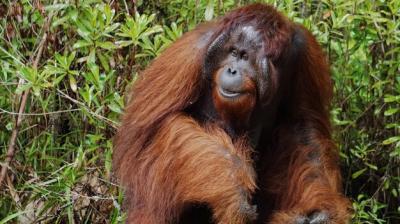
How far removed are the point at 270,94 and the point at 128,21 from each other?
73 cm

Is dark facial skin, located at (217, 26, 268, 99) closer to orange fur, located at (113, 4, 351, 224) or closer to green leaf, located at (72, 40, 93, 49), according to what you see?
orange fur, located at (113, 4, 351, 224)

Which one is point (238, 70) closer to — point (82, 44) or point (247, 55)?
point (247, 55)

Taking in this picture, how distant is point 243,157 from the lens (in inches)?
124

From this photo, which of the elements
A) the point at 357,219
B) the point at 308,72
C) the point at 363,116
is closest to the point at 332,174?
the point at 308,72

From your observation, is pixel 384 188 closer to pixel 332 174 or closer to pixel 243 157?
pixel 332 174

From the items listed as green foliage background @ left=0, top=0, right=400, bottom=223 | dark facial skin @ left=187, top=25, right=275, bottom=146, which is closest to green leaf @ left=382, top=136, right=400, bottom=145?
green foliage background @ left=0, top=0, right=400, bottom=223

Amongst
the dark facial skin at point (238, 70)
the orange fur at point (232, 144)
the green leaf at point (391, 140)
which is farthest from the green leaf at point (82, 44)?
the green leaf at point (391, 140)

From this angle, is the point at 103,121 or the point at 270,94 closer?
the point at 270,94

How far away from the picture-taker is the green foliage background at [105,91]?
3.78 m

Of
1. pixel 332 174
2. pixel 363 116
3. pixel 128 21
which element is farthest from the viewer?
pixel 363 116

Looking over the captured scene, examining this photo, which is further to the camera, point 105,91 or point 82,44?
point 105,91

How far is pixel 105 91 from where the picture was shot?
3.97 meters

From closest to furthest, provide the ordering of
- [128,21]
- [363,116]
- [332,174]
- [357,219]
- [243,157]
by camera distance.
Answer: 1. [243,157]
2. [332,174]
3. [128,21]
4. [357,219]
5. [363,116]

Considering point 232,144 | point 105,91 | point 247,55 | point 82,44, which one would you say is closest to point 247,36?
point 247,55
